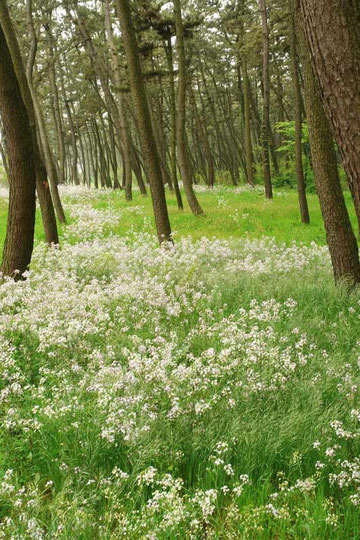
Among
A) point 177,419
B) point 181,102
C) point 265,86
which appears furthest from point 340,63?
point 265,86

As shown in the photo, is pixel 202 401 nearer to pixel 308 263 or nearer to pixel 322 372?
pixel 322 372

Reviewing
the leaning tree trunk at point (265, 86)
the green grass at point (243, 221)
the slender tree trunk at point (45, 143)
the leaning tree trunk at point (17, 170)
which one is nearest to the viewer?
the leaning tree trunk at point (17, 170)

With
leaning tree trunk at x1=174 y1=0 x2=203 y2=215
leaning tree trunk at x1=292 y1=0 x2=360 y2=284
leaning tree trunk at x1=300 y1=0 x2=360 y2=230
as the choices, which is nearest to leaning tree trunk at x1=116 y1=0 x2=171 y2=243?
leaning tree trunk at x1=292 y1=0 x2=360 y2=284

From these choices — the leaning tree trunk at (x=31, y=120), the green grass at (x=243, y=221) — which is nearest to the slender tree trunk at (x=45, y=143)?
the green grass at (x=243, y=221)

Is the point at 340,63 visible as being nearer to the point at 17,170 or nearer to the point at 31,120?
the point at 17,170

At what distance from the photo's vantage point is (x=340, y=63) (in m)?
3.41

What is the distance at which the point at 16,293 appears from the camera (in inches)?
258

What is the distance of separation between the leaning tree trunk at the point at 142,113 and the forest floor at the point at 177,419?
422 cm

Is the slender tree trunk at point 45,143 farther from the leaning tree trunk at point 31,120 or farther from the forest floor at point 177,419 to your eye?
the forest floor at point 177,419

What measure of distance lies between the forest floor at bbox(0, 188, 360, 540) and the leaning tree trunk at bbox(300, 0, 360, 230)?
6.72ft

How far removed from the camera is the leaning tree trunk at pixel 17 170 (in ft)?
24.4

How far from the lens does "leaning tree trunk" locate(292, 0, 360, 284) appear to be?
24.6 feet

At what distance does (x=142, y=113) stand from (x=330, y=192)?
194 inches

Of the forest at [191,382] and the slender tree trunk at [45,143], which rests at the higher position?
the slender tree trunk at [45,143]
